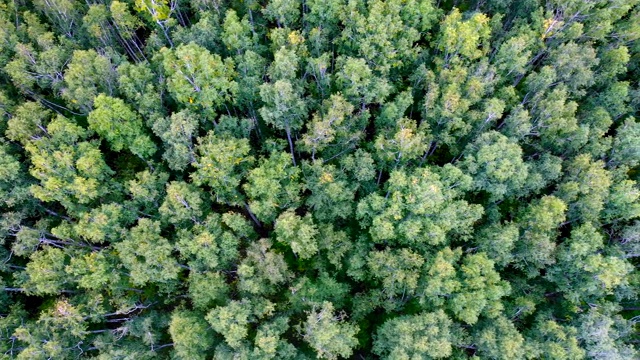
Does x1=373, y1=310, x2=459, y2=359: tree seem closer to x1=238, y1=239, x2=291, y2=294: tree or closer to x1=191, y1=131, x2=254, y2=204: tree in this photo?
x1=238, y1=239, x2=291, y2=294: tree

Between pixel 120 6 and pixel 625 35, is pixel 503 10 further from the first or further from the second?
pixel 120 6

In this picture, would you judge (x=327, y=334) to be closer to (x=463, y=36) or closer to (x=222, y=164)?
(x=222, y=164)

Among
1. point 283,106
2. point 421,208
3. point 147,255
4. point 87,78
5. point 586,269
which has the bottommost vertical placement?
point 147,255

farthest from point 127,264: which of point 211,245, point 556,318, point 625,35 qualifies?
point 625,35

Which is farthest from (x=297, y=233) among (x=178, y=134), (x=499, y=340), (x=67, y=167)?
(x=67, y=167)

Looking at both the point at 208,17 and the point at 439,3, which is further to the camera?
the point at 439,3

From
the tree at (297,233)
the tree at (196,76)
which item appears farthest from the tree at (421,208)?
the tree at (196,76)

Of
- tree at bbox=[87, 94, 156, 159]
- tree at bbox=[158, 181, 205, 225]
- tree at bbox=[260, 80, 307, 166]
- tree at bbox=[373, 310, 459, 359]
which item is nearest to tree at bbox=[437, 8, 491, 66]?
tree at bbox=[260, 80, 307, 166]

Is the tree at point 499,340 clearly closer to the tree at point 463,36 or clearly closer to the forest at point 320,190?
the forest at point 320,190
